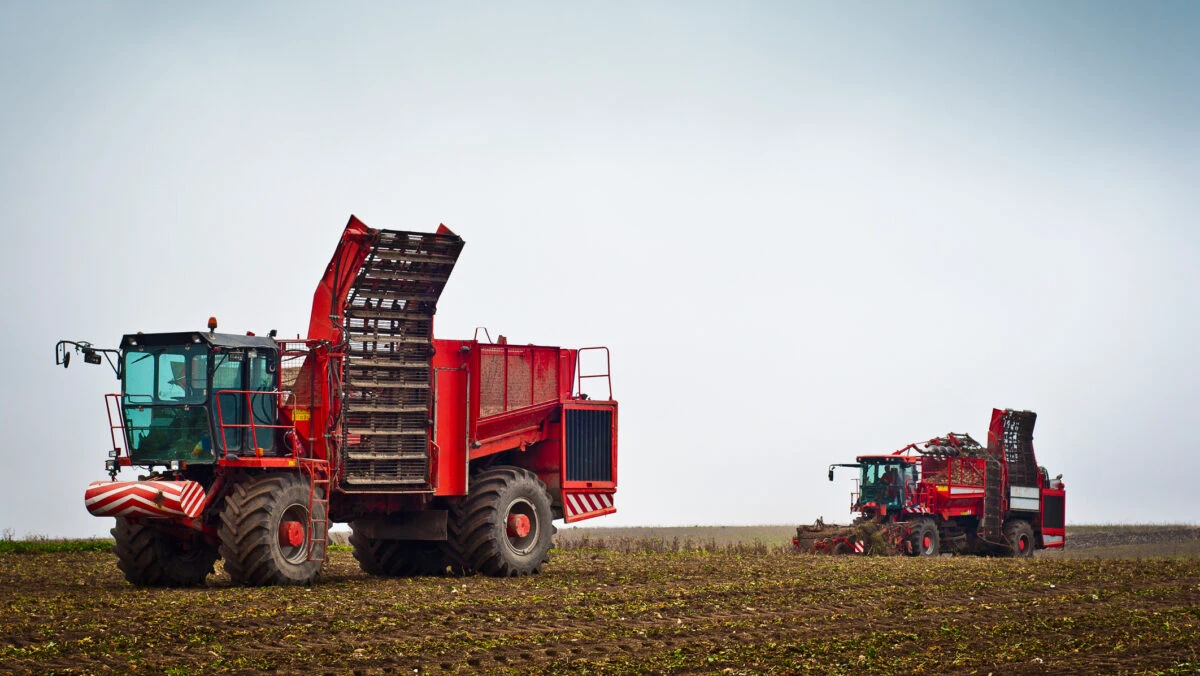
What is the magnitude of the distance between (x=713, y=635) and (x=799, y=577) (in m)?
6.99

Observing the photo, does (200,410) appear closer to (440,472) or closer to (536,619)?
(440,472)

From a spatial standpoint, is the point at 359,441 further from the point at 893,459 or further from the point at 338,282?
the point at 893,459

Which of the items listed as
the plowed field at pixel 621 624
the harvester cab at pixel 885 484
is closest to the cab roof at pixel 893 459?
the harvester cab at pixel 885 484

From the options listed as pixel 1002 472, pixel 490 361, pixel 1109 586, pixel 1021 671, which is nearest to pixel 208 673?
pixel 1021 671

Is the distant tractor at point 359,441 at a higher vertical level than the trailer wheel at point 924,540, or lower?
higher

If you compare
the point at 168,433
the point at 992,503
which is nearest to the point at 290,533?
the point at 168,433

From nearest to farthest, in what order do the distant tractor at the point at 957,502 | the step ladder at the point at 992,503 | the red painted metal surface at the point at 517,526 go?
the red painted metal surface at the point at 517,526, the distant tractor at the point at 957,502, the step ladder at the point at 992,503

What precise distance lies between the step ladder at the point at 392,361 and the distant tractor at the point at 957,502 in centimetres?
1491

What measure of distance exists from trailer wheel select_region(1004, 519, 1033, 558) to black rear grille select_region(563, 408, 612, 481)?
1707 cm

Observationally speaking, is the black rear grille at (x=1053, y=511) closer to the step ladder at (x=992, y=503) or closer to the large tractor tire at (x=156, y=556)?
the step ladder at (x=992, y=503)

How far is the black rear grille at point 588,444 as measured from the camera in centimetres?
2158

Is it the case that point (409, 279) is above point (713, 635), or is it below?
above

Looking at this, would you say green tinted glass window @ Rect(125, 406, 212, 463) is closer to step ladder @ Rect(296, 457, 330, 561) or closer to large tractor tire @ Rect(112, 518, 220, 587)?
large tractor tire @ Rect(112, 518, 220, 587)

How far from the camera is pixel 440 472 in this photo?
19.7 meters
